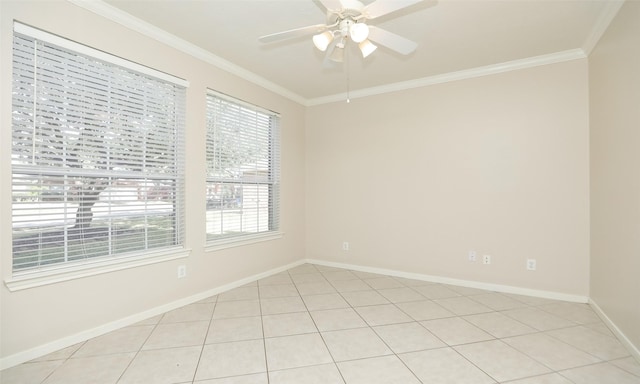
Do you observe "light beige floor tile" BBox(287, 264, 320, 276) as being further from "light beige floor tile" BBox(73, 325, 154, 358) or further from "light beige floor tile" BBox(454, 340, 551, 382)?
"light beige floor tile" BBox(454, 340, 551, 382)

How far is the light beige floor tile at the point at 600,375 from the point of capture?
1.76 m

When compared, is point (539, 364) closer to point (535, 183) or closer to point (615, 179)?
point (615, 179)

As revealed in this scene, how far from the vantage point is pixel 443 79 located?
3.62 meters

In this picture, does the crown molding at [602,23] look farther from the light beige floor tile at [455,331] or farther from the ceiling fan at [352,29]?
the light beige floor tile at [455,331]

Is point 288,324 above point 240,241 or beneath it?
beneath

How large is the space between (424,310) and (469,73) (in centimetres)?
274

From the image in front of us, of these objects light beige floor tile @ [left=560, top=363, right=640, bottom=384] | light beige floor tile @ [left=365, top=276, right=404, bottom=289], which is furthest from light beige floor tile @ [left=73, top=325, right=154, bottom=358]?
light beige floor tile @ [left=560, top=363, right=640, bottom=384]

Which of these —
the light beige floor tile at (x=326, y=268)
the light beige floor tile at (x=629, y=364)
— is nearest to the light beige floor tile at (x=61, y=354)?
the light beige floor tile at (x=326, y=268)

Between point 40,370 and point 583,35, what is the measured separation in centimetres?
498

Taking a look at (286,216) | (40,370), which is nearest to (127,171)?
(40,370)

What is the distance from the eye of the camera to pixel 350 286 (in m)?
3.52

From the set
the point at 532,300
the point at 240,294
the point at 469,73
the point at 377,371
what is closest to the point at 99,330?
the point at 240,294

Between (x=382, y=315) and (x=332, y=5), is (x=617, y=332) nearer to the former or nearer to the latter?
(x=382, y=315)

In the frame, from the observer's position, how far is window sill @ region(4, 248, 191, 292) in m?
1.91
